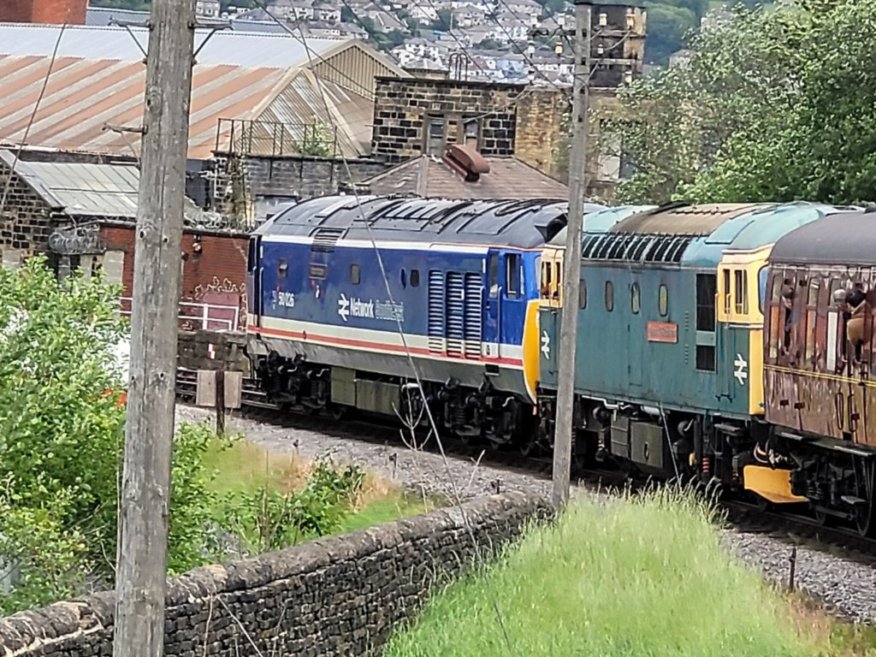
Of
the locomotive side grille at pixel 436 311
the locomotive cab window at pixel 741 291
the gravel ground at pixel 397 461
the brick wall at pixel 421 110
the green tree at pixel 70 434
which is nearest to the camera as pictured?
the green tree at pixel 70 434

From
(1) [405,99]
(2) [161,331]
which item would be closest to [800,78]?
(1) [405,99]

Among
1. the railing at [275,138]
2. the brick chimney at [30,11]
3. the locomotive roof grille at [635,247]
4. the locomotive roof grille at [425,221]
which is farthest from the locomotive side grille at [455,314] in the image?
the brick chimney at [30,11]

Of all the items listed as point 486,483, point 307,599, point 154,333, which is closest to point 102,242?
point 486,483

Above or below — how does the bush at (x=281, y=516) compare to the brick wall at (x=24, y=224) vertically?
below

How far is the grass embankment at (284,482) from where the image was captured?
71.5ft

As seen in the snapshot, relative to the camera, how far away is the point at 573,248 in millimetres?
20516

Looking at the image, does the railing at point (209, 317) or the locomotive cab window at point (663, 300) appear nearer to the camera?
the locomotive cab window at point (663, 300)

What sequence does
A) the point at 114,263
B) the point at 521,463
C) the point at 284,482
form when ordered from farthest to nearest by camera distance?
the point at 114,263 → the point at 521,463 → the point at 284,482

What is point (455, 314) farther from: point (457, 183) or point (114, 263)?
point (457, 183)

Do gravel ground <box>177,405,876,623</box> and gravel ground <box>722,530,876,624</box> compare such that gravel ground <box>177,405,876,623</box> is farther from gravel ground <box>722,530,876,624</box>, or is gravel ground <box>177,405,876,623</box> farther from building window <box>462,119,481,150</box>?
building window <box>462,119,481,150</box>

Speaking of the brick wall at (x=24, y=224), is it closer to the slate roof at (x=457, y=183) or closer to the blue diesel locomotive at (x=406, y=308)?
the slate roof at (x=457, y=183)

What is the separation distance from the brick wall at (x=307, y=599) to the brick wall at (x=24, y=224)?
86.9 ft

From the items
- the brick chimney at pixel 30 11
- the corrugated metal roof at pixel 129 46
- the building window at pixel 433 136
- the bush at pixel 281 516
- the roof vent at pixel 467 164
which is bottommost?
the bush at pixel 281 516

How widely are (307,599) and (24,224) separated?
30.4m
